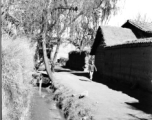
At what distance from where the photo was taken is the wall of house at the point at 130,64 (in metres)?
12.0

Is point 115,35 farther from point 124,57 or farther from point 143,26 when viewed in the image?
point 124,57

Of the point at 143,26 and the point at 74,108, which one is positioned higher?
the point at 143,26

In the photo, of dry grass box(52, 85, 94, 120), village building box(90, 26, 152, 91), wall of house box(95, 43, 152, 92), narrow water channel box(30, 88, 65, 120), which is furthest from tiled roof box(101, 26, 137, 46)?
dry grass box(52, 85, 94, 120)

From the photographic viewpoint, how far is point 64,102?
35.8ft

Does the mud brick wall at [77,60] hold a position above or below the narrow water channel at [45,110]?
above

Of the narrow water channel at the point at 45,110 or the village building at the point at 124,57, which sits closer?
the narrow water channel at the point at 45,110

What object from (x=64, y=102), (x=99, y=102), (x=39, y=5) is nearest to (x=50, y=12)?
(x=39, y=5)

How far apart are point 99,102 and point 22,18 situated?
7.49 m

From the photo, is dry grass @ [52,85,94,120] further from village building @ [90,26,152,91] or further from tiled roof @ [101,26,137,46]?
tiled roof @ [101,26,137,46]

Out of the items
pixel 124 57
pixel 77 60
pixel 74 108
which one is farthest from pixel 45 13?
pixel 77 60

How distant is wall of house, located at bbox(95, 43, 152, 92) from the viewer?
12.0m

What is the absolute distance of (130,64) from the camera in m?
13.9

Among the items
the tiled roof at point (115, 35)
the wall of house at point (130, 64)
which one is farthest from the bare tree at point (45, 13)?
the wall of house at point (130, 64)

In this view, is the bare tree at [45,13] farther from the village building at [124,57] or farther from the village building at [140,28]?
the village building at [140,28]
